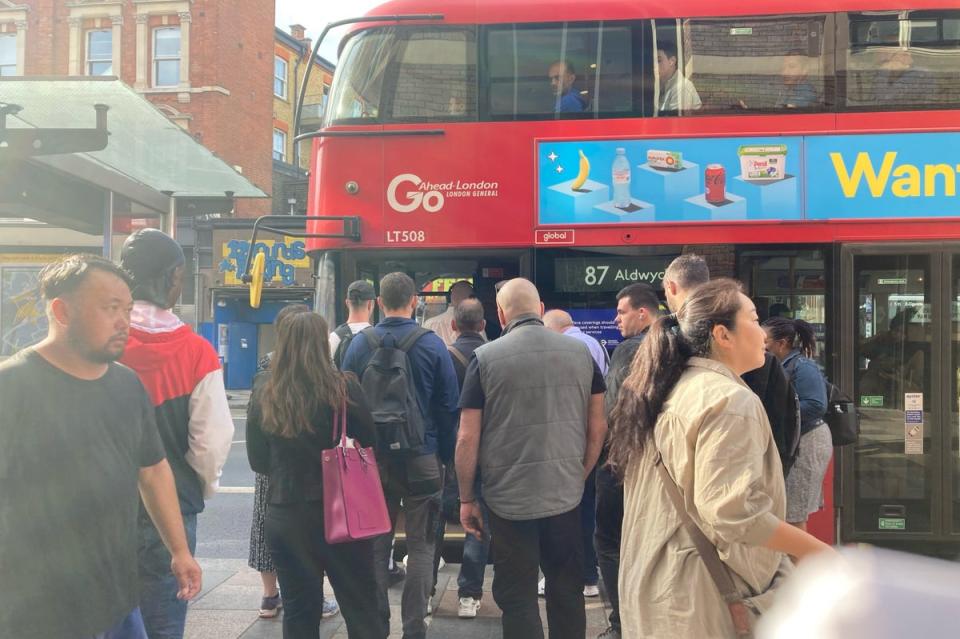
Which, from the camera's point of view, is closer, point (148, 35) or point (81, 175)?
point (81, 175)

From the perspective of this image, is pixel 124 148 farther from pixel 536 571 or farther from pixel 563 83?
pixel 536 571

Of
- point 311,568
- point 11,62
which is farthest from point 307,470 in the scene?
point 11,62

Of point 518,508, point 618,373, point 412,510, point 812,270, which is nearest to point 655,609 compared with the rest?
point 518,508

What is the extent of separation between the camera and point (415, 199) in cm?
620

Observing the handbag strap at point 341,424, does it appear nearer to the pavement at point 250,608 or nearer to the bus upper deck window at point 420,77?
the pavement at point 250,608

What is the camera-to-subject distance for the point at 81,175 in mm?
7152

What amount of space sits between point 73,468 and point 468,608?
129 inches

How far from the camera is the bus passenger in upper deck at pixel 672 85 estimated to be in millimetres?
6152

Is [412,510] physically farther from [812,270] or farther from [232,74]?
[232,74]

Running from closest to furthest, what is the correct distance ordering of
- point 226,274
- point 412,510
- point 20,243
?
point 412,510
point 20,243
point 226,274

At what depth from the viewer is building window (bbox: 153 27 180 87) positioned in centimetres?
2697

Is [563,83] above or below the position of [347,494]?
above

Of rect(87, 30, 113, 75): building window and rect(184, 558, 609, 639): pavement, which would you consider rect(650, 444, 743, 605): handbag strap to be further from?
rect(87, 30, 113, 75): building window

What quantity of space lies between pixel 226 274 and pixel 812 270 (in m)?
21.2
